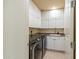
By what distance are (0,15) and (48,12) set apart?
4938 millimetres

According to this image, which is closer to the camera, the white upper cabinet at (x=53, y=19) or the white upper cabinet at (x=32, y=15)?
the white upper cabinet at (x=32, y=15)

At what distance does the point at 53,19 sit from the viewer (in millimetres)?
5438

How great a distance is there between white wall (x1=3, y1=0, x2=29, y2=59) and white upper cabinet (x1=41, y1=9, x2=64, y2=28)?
381 centimetres

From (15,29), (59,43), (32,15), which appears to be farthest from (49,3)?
(15,29)

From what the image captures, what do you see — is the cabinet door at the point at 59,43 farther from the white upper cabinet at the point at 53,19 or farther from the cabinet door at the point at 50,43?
the white upper cabinet at the point at 53,19

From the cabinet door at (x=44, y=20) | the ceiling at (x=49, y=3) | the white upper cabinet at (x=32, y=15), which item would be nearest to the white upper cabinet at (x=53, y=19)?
the cabinet door at (x=44, y=20)

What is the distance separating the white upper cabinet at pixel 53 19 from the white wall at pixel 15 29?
3813mm

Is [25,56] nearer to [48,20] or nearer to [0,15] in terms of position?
[0,15]

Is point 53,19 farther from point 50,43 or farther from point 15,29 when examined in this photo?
point 15,29

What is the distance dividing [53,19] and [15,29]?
4.11 metres

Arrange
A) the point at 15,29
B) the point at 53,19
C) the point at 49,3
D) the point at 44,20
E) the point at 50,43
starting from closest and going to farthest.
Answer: the point at 15,29 → the point at 49,3 → the point at 50,43 → the point at 53,19 → the point at 44,20

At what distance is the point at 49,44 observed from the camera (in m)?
5.22

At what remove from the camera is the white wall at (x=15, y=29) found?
1448 mm

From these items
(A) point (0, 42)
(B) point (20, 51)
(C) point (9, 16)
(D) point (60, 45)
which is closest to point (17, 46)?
(B) point (20, 51)
